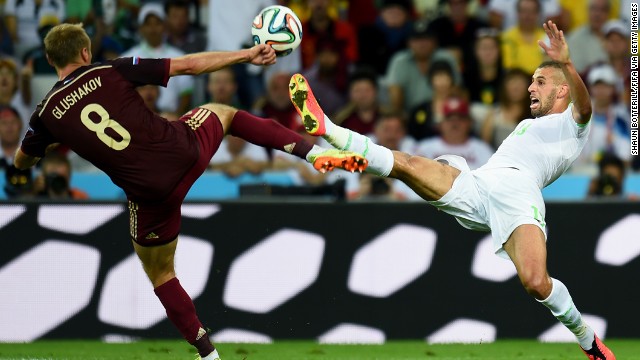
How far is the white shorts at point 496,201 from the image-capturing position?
730 cm

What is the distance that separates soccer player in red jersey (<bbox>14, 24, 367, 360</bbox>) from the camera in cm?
693

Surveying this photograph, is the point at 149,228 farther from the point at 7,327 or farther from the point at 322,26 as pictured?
the point at 322,26

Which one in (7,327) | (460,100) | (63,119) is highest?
(63,119)

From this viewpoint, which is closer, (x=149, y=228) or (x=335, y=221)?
(x=149, y=228)

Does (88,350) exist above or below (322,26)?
below

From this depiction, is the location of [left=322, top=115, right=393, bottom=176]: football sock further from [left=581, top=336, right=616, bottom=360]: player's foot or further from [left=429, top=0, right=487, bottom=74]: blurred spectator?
[left=429, top=0, right=487, bottom=74]: blurred spectator

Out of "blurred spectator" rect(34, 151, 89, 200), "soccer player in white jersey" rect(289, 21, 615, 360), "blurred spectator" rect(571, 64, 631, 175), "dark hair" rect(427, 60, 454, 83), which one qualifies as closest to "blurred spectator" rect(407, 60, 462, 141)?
"dark hair" rect(427, 60, 454, 83)

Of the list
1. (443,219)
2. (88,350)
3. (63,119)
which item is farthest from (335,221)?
(63,119)

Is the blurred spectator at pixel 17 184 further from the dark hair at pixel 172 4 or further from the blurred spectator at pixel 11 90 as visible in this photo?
the dark hair at pixel 172 4

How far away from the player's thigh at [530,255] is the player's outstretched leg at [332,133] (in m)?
0.92

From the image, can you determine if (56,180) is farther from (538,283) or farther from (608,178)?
(608,178)

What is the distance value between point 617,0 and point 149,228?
290 inches

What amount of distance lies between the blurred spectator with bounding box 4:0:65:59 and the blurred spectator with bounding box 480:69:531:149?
4.61 meters

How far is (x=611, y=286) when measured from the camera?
31.2 feet
